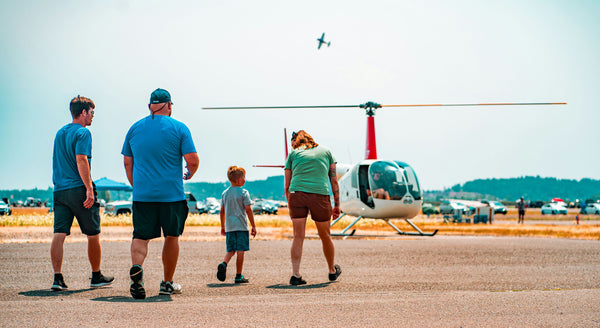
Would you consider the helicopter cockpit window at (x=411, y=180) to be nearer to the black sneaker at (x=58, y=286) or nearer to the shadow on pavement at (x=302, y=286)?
the shadow on pavement at (x=302, y=286)

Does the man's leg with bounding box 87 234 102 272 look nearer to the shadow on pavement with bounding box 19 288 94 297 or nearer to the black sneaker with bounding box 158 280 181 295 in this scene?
the shadow on pavement with bounding box 19 288 94 297

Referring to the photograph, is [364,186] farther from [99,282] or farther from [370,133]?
[99,282]

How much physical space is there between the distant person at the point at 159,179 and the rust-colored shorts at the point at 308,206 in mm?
1740

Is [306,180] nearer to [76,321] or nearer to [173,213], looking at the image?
[173,213]

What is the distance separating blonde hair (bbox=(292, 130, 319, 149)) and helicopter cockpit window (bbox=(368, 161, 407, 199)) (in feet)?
36.9

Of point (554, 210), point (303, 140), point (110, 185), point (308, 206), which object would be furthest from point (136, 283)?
point (554, 210)

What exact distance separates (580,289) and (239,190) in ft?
12.8

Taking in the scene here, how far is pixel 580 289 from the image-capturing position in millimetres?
6578

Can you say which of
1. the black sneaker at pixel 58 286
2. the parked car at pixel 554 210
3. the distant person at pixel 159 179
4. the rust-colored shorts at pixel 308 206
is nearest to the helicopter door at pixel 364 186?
the rust-colored shorts at pixel 308 206

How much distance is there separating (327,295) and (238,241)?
182cm

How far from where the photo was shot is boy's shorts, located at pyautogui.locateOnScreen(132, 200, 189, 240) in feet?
19.3

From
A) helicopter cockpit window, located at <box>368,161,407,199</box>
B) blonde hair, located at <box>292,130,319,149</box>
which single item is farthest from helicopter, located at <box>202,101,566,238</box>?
blonde hair, located at <box>292,130,319,149</box>

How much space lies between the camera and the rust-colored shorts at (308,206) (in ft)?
24.4

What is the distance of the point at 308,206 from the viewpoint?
745cm
